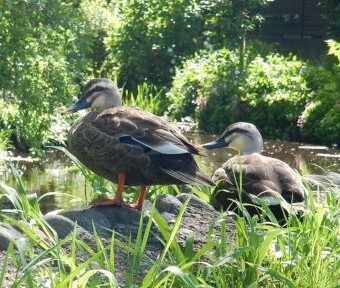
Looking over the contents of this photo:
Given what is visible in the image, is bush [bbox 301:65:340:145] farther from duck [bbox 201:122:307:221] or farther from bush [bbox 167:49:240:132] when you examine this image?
duck [bbox 201:122:307:221]

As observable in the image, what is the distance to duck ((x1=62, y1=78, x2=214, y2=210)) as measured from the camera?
5645 mm

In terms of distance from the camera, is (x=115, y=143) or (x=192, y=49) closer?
(x=115, y=143)

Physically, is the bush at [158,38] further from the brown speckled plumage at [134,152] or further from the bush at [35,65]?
the brown speckled plumage at [134,152]

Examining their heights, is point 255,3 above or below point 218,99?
above

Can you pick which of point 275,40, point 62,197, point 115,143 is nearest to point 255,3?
point 275,40

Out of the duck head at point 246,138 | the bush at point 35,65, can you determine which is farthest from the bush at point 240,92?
the duck head at point 246,138

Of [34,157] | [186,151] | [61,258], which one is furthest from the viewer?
[34,157]

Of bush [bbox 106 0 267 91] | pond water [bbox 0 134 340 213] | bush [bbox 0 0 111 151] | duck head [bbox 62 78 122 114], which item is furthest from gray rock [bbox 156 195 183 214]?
bush [bbox 106 0 267 91]

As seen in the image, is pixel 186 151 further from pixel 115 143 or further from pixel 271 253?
pixel 271 253

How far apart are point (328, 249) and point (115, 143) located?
4.72 feet

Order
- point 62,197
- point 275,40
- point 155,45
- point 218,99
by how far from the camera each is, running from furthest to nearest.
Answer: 1. point 275,40
2. point 155,45
3. point 218,99
4. point 62,197

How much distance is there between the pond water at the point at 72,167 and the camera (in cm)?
1019

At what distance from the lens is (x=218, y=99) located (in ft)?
57.0

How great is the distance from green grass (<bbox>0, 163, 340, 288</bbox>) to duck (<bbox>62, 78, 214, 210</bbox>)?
763 millimetres
